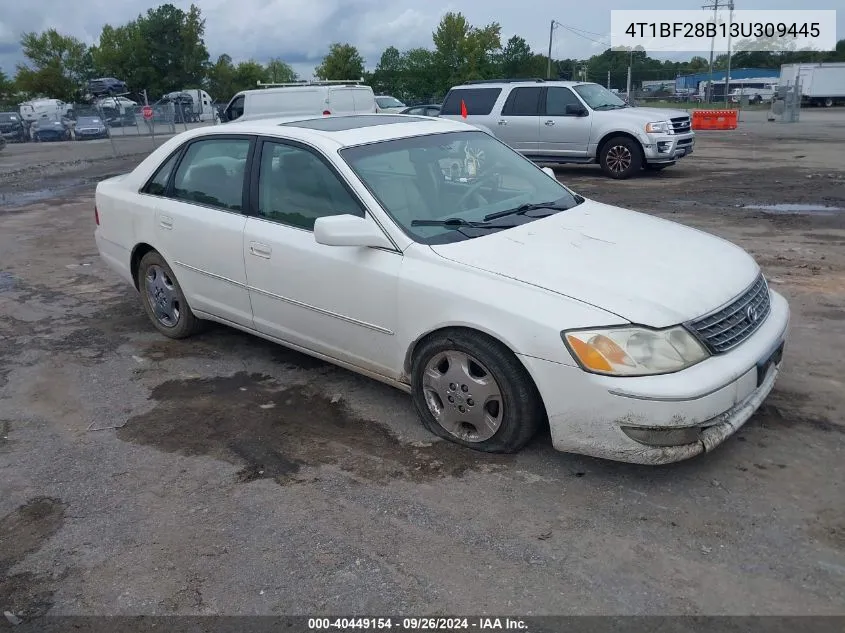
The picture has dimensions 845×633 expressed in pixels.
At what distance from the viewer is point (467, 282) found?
11.4ft

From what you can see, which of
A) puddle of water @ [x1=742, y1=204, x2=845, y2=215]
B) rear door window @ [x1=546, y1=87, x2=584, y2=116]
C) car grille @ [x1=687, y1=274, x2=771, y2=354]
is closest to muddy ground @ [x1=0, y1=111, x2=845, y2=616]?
car grille @ [x1=687, y1=274, x2=771, y2=354]

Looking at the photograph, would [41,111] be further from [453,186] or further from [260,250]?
[453,186]

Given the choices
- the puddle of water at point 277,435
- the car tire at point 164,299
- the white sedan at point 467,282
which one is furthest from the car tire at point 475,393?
the car tire at point 164,299

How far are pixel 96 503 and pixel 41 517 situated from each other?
0.77ft

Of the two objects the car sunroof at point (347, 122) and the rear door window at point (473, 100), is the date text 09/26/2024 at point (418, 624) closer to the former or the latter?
the car sunroof at point (347, 122)

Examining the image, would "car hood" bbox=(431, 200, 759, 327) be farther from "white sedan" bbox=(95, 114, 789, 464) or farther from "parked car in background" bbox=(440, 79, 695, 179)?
"parked car in background" bbox=(440, 79, 695, 179)

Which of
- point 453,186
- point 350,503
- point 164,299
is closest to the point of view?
point 350,503

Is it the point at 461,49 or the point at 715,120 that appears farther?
the point at 461,49

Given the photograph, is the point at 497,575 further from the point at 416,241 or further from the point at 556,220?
the point at 556,220

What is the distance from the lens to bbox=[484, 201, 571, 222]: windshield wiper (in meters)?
4.13

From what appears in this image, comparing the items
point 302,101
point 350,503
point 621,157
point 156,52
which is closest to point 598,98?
point 621,157

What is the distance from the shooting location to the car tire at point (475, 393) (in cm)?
340

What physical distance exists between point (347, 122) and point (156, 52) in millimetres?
65305

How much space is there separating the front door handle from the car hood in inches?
47.4
